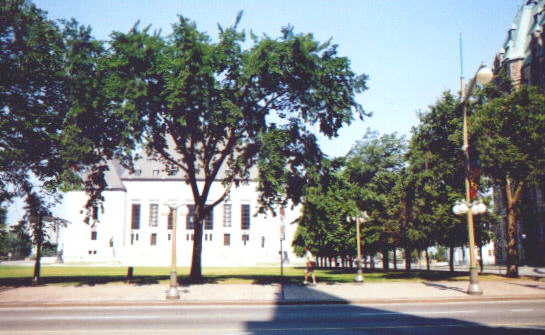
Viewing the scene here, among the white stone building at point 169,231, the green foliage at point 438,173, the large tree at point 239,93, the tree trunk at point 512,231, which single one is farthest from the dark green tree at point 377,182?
the white stone building at point 169,231

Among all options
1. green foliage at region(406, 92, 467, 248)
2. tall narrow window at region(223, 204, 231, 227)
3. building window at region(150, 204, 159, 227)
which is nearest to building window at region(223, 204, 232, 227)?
tall narrow window at region(223, 204, 231, 227)

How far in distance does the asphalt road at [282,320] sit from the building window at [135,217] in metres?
87.7

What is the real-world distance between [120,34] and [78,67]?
318 cm

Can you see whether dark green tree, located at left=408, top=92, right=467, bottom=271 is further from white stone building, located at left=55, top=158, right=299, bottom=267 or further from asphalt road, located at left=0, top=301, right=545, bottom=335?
white stone building, located at left=55, top=158, right=299, bottom=267

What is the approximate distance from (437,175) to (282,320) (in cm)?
2641

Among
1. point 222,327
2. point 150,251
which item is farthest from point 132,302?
point 150,251

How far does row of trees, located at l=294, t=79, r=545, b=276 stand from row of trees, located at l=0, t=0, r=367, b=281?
150 inches

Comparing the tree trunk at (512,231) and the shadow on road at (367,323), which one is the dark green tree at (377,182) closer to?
the tree trunk at (512,231)

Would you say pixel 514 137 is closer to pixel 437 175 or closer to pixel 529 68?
pixel 437 175

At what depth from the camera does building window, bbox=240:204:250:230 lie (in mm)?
103438

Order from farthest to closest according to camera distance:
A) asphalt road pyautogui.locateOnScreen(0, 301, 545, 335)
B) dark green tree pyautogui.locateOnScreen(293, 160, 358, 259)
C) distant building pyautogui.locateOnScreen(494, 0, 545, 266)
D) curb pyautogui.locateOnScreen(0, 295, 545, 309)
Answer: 1. distant building pyautogui.locateOnScreen(494, 0, 545, 266)
2. dark green tree pyautogui.locateOnScreen(293, 160, 358, 259)
3. curb pyautogui.locateOnScreen(0, 295, 545, 309)
4. asphalt road pyautogui.locateOnScreen(0, 301, 545, 335)

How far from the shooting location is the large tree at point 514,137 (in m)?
29.6

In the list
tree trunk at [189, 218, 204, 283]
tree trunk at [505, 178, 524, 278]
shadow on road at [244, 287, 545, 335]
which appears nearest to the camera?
shadow on road at [244, 287, 545, 335]

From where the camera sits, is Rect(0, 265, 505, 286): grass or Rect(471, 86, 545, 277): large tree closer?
Rect(0, 265, 505, 286): grass
